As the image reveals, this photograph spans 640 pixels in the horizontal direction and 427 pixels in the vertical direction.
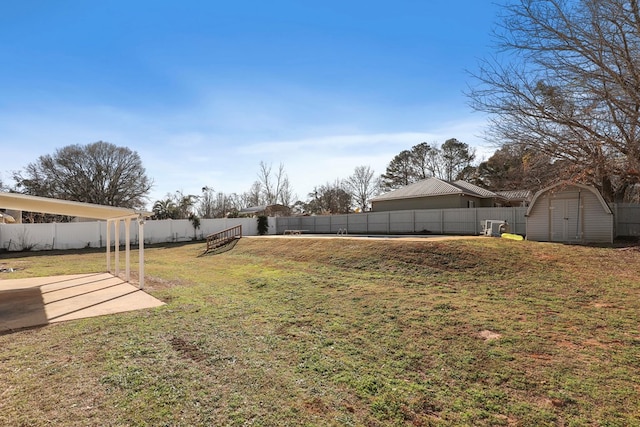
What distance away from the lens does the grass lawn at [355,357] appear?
127 inches

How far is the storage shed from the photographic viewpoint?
12336 millimetres

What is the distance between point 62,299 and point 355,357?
7.08m

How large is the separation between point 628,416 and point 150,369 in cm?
487

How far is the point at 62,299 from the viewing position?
25.7ft

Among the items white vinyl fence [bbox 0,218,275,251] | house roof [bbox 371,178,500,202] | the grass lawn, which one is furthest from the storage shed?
white vinyl fence [bbox 0,218,275,251]

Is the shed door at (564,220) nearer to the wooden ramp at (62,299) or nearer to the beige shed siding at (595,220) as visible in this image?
the beige shed siding at (595,220)

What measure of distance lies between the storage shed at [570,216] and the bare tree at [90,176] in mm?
37229

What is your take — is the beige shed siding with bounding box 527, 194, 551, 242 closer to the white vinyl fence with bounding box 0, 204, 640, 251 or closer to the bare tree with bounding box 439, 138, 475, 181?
the white vinyl fence with bounding box 0, 204, 640, 251

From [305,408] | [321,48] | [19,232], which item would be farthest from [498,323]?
[19,232]

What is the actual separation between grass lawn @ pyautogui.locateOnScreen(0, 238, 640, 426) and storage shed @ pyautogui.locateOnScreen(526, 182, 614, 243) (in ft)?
12.7

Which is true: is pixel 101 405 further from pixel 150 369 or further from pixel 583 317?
pixel 583 317

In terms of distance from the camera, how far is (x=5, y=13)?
308 inches

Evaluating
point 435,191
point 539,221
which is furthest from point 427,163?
point 539,221

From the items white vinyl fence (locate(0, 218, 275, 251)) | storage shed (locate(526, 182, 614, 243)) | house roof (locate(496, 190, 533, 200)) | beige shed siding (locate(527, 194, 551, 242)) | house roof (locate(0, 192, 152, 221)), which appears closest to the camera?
house roof (locate(0, 192, 152, 221))
